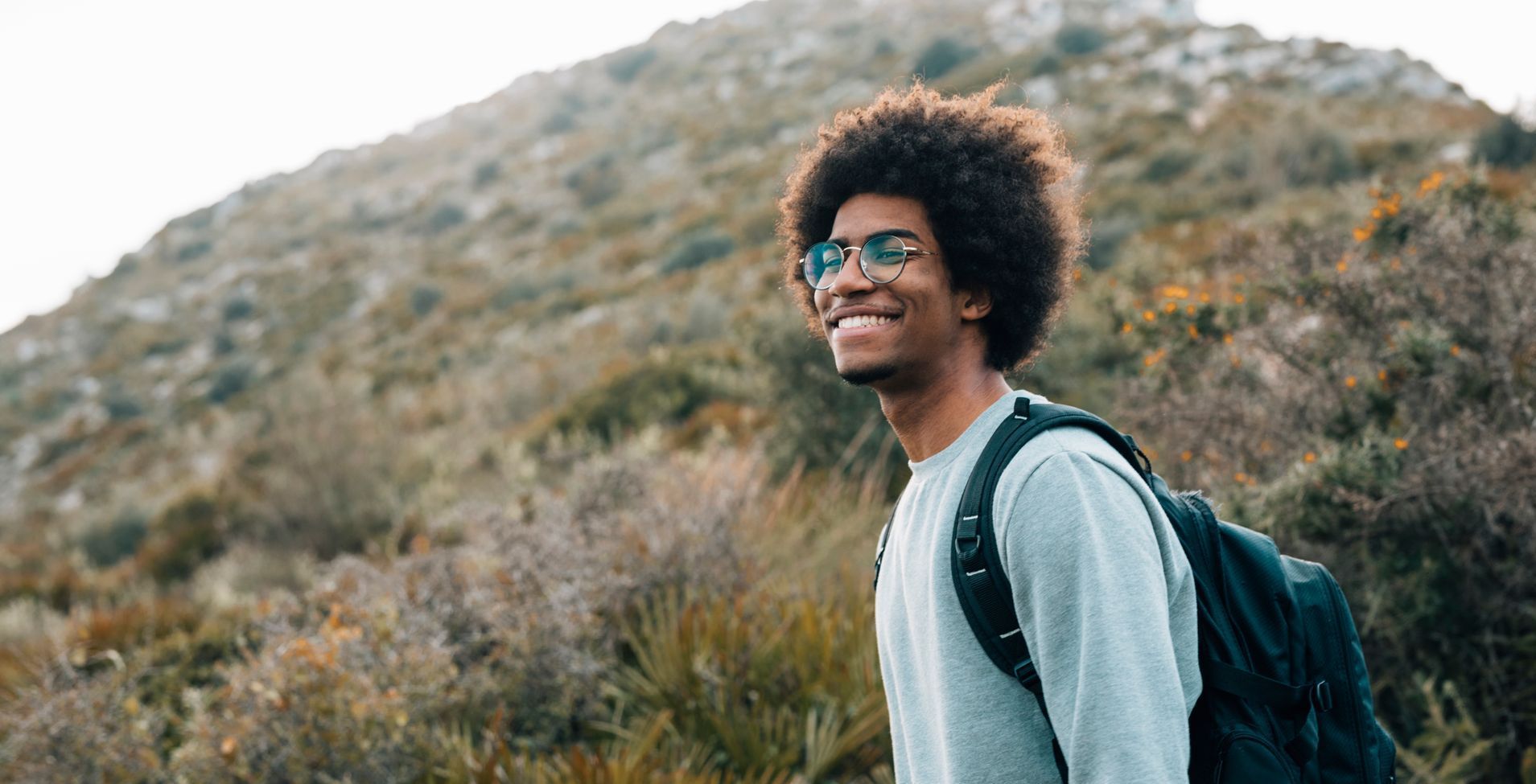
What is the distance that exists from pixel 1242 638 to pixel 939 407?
627 millimetres

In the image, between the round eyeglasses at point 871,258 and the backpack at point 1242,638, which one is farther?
the round eyeglasses at point 871,258

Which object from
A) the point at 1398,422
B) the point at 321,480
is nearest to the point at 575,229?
the point at 321,480

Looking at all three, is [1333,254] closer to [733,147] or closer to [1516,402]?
[1516,402]

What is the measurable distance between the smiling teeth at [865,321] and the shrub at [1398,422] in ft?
7.76

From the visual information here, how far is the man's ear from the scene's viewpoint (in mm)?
1818

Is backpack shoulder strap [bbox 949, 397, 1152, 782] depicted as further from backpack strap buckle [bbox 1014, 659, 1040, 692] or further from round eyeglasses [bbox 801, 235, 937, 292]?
round eyeglasses [bbox 801, 235, 937, 292]

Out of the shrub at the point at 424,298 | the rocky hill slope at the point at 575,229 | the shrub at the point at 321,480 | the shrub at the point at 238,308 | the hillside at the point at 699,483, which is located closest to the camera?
the hillside at the point at 699,483

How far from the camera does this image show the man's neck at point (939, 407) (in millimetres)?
1693

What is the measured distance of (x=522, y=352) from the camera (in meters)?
17.4

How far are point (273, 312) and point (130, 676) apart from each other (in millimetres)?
27208

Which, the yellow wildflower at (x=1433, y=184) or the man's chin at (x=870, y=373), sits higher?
the man's chin at (x=870, y=373)

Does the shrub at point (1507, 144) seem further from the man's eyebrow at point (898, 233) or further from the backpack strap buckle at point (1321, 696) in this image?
the backpack strap buckle at point (1321, 696)

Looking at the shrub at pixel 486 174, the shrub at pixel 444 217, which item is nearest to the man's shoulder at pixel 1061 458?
the shrub at pixel 444 217

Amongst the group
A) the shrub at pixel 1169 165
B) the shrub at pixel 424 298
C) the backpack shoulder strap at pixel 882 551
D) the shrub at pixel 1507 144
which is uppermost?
the shrub at pixel 424 298
